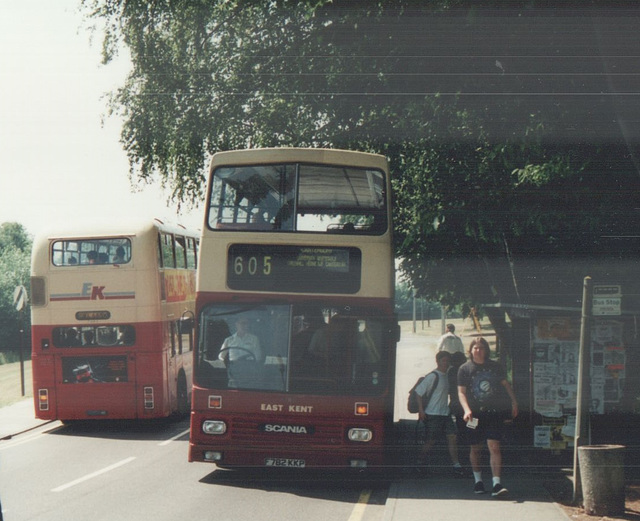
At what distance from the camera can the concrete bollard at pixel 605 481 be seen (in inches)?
346

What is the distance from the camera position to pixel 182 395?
1959 cm

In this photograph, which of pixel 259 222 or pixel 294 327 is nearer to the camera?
pixel 294 327

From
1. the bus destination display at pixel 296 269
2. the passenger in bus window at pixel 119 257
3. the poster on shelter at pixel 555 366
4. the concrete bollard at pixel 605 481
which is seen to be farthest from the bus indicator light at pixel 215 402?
the passenger in bus window at pixel 119 257

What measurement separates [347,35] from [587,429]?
6.89 metres

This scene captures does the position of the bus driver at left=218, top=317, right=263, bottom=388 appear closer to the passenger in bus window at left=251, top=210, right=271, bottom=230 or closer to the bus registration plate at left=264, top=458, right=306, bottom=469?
the bus registration plate at left=264, top=458, right=306, bottom=469

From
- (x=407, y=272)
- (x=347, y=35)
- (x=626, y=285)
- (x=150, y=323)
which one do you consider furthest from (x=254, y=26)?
(x=407, y=272)

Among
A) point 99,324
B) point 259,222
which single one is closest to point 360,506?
point 259,222

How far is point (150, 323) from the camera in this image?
17.1 metres

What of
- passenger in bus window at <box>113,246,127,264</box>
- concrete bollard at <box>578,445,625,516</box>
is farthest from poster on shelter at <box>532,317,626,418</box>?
passenger in bus window at <box>113,246,127,264</box>

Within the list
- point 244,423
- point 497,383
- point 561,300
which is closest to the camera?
point 497,383

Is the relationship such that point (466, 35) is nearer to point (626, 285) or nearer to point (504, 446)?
point (626, 285)

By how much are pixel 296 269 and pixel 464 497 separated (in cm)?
339

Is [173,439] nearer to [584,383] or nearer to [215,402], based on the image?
[215,402]

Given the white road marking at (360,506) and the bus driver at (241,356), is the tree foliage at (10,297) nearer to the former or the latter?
the bus driver at (241,356)
